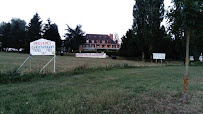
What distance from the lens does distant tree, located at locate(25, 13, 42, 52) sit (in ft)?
157

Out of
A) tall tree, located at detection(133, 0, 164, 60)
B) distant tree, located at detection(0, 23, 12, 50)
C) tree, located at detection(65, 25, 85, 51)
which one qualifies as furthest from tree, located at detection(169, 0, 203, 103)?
distant tree, located at detection(0, 23, 12, 50)

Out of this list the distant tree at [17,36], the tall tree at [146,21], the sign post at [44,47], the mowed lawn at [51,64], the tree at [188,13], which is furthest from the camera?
the distant tree at [17,36]

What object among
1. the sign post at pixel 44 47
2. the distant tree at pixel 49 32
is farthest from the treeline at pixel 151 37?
the distant tree at pixel 49 32

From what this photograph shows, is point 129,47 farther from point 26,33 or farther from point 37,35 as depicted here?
point 26,33

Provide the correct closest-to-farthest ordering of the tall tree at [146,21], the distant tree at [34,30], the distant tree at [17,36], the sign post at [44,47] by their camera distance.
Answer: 1. the sign post at [44,47]
2. the tall tree at [146,21]
3. the distant tree at [34,30]
4. the distant tree at [17,36]

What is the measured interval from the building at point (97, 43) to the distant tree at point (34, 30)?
27026 mm

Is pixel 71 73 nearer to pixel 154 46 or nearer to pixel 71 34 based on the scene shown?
pixel 154 46

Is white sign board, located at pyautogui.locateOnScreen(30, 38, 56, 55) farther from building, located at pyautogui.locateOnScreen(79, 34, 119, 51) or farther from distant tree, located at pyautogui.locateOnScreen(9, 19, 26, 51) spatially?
building, located at pyautogui.locateOnScreen(79, 34, 119, 51)

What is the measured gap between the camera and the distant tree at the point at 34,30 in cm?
4784

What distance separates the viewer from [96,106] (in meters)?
3.59

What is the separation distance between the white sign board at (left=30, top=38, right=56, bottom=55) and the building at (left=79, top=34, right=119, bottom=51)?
206 ft

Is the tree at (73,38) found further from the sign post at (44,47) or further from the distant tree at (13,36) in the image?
the sign post at (44,47)

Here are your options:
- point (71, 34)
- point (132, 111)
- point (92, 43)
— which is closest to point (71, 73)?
point (132, 111)

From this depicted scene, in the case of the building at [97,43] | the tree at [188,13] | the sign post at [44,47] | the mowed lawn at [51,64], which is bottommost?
the mowed lawn at [51,64]
